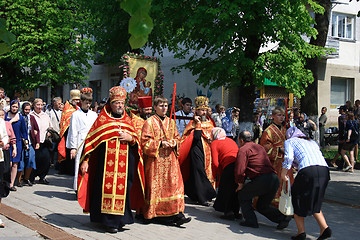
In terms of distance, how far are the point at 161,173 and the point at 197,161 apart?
173 cm

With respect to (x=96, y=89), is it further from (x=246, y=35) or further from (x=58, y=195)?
(x=58, y=195)

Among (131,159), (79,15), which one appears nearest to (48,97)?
(79,15)

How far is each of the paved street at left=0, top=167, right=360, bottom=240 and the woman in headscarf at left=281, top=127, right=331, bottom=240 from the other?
0.49 meters

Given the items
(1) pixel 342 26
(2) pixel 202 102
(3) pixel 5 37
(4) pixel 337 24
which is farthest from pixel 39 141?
(1) pixel 342 26

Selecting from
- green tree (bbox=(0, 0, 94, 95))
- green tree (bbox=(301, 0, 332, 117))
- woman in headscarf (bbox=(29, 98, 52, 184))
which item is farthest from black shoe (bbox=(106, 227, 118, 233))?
green tree (bbox=(0, 0, 94, 95))

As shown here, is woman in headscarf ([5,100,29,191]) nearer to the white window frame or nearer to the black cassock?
the black cassock

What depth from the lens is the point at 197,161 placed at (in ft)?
28.8

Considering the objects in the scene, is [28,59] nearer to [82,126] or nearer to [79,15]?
[79,15]

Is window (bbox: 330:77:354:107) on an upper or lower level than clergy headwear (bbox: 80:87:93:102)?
upper

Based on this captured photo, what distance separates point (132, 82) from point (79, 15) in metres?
12.6

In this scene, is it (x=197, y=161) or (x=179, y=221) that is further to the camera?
(x=197, y=161)

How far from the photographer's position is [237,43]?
12664 millimetres

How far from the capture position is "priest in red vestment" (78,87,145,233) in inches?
257

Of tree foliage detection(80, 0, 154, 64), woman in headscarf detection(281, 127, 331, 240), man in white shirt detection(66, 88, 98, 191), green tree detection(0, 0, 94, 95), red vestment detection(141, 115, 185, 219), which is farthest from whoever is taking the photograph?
green tree detection(0, 0, 94, 95)
